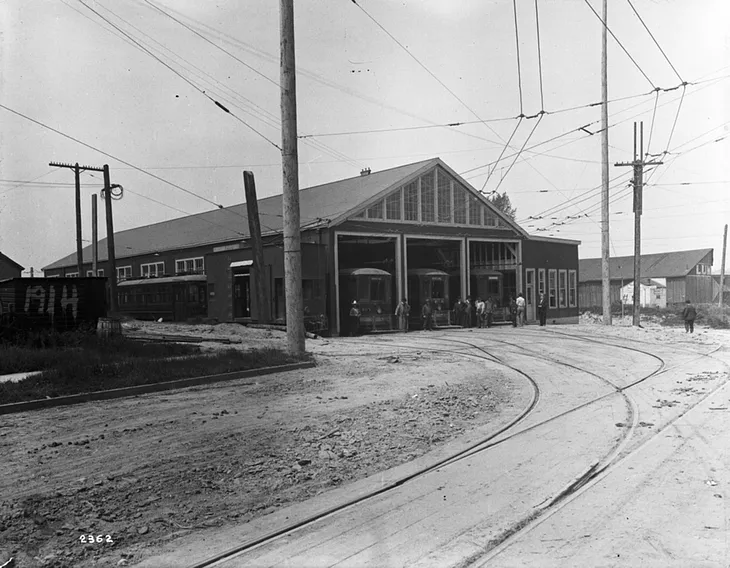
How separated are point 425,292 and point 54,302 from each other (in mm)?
20457

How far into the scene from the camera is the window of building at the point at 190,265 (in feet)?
142

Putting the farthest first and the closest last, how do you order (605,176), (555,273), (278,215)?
(555,273) < (278,215) < (605,176)

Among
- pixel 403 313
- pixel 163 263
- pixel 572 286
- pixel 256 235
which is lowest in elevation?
pixel 403 313

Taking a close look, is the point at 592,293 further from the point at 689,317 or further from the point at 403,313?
the point at 403,313

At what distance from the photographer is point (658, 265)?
76625 mm

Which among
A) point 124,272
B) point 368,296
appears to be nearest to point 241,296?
point 368,296

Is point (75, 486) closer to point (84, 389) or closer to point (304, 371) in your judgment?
point (84, 389)

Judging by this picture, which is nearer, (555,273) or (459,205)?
(459,205)

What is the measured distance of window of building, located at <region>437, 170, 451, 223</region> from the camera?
36.4m

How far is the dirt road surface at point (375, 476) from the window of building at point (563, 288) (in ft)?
111

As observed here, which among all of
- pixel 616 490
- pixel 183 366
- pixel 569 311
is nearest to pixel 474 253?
pixel 569 311

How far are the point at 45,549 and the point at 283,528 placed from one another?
1.86 meters

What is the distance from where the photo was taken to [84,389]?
37.0ft

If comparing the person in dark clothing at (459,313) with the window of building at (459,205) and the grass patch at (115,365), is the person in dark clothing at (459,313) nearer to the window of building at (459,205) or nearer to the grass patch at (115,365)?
the window of building at (459,205)
